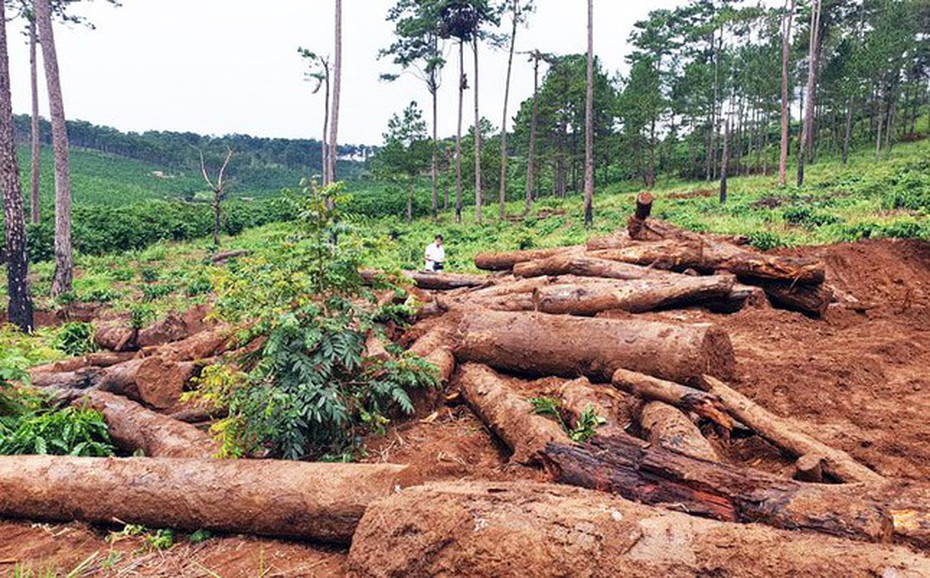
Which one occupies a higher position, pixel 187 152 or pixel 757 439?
pixel 187 152

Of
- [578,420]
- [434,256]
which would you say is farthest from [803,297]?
[434,256]

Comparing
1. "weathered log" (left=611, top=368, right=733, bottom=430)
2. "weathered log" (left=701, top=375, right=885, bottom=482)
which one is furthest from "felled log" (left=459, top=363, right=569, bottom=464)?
"weathered log" (left=701, top=375, right=885, bottom=482)

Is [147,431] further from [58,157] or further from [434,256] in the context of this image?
[58,157]

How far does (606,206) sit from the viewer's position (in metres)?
29.4

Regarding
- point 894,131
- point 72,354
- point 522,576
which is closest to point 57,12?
point 72,354

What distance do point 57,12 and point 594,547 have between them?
28042mm

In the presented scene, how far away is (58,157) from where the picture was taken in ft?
47.6

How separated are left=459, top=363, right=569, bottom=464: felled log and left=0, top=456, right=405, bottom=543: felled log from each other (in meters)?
0.94

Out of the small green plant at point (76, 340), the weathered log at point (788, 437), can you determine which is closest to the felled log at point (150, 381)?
the small green plant at point (76, 340)

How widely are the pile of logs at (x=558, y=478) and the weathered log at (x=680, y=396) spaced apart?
0.04 ft

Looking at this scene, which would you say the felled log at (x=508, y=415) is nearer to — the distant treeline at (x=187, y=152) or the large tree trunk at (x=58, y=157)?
the large tree trunk at (x=58, y=157)

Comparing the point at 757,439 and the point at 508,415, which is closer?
the point at 757,439

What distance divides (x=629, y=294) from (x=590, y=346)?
177 centimetres

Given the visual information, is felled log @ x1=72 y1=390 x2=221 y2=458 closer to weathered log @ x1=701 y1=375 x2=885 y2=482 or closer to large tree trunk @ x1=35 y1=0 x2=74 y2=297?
weathered log @ x1=701 y1=375 x2=885 y2=482
